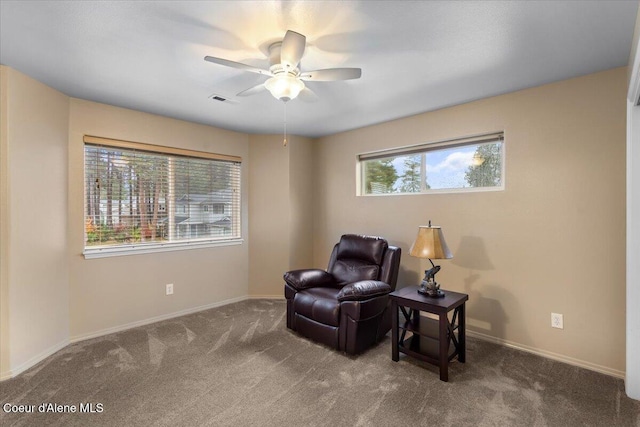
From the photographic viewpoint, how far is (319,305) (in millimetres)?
2793

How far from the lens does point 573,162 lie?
2.44m

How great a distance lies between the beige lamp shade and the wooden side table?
349 mm

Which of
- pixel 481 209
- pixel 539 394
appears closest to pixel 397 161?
pixel 481 209

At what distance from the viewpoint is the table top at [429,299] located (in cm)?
229

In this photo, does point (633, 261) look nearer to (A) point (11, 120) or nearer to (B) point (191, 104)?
(B) point (191, 104)

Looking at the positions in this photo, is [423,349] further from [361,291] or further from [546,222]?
[546,222]

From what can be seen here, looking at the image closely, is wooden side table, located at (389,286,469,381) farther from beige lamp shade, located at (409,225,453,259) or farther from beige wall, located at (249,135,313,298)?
beige wall, located at (249,135,313,298)

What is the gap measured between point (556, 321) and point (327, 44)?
2.85 meters

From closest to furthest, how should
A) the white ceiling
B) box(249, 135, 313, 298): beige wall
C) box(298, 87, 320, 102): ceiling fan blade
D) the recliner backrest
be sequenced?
the white ceiling → box(298, 87, 320, 102): ceiling fan blade → the recliner backrest → box(249, 135, 313, 298): beige wall

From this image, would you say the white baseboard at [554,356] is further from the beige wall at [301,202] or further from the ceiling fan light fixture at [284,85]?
the ceiling fan light fixture at [284,85]

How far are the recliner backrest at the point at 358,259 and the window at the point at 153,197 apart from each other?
1535 mm

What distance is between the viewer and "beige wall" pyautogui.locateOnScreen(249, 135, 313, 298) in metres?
4.22

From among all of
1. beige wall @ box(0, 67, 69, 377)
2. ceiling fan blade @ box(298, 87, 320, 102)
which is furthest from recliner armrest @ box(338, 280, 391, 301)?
beige wall @ box(0, 67, 69, 377)

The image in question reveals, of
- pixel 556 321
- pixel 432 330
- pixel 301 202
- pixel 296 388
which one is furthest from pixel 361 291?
pixel 301 202
